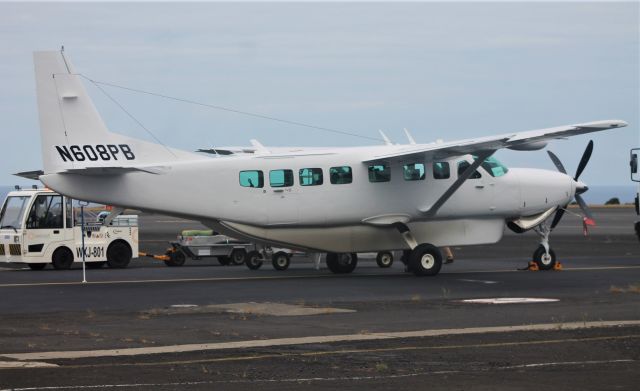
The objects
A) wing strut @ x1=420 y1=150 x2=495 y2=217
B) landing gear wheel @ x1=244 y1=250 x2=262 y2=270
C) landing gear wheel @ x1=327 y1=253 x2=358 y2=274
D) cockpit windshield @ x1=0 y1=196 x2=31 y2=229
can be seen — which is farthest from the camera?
cockpit windshield @ x1=0 y1=196 x2=31 y2=229

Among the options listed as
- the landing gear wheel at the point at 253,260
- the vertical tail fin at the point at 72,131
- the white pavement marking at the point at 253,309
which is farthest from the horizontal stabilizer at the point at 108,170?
the white pavement marking at the point at 253,309

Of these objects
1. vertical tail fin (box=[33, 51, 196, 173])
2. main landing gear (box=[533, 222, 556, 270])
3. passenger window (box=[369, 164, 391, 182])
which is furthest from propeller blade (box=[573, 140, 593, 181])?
vertical tail fin (box=[33, 51, 196, 173])

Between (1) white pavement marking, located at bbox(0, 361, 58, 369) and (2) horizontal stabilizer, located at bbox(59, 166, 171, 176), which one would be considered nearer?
(1) white pavement marking, located at bbox(0, 361, 58, 369)

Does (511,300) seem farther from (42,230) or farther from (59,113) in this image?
(42,230)

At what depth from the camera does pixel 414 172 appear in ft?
100

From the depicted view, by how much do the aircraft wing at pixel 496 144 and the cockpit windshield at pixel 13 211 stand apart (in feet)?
34.3

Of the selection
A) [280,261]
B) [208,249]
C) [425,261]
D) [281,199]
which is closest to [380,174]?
[425,261]

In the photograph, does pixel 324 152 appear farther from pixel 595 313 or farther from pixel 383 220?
pixel 595 313

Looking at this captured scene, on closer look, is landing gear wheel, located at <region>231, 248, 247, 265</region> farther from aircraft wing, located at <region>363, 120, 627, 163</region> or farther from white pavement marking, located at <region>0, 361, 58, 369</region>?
white pavement marking, located at <region>0, 361, 58, 369</region>

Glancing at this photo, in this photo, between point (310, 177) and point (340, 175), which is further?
point (340, 175)

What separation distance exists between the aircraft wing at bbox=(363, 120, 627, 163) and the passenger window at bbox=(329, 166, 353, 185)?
1.80ft

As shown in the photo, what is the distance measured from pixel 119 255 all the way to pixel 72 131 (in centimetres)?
748

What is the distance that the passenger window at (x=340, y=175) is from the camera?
3014 centimetres

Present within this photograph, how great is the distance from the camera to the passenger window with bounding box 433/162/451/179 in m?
30.8
